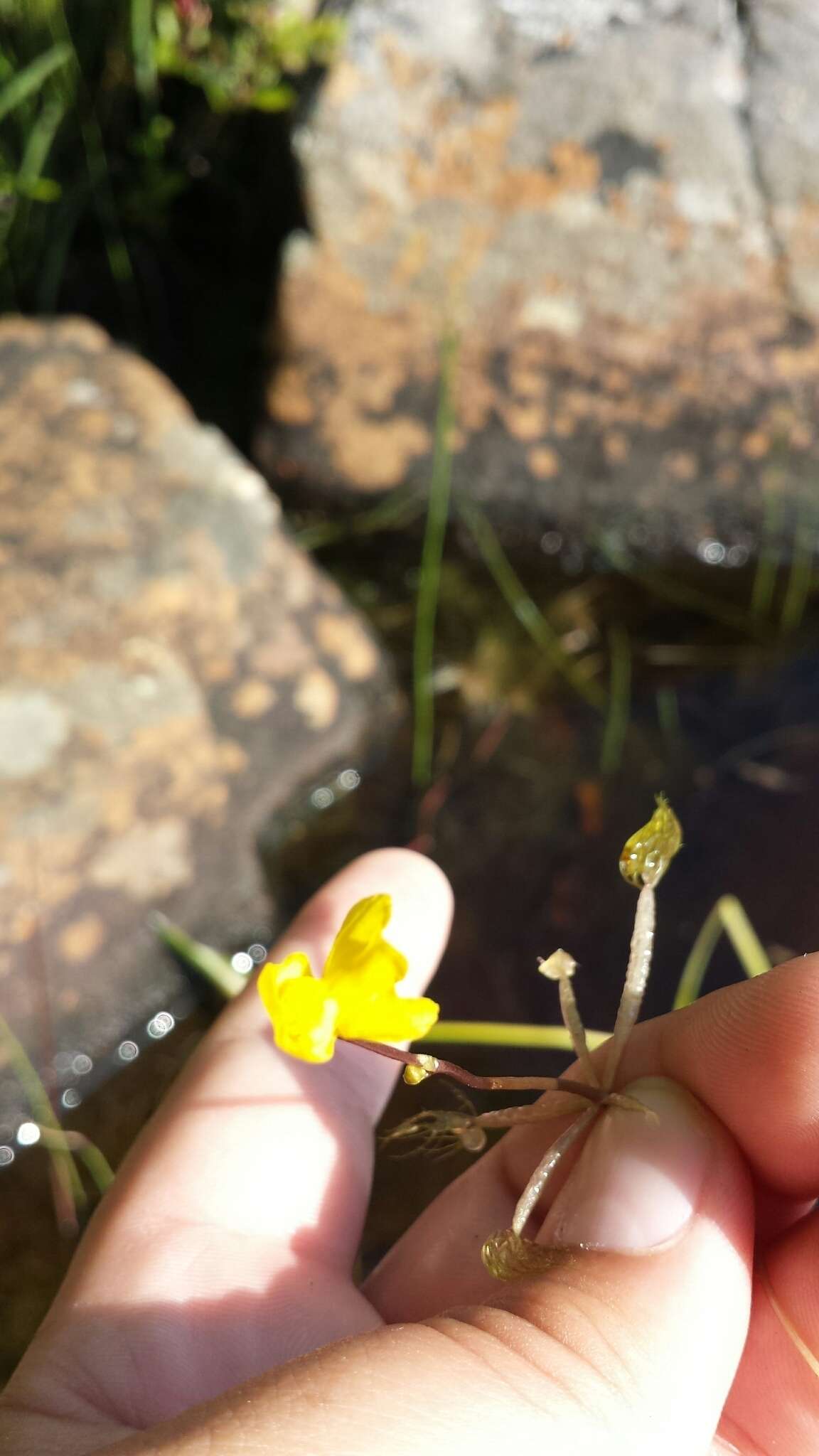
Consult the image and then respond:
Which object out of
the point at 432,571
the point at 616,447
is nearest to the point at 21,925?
the point at 432,571

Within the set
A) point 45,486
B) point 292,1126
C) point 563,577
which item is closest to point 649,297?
point 563,577

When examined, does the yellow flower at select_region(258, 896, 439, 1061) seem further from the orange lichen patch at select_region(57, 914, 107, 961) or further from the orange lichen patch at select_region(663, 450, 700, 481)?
the orange lichen patch at select_region(663, 450, 700, 481)

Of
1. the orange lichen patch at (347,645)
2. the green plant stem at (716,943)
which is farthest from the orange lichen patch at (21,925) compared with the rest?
the green plant stem at (716,943)

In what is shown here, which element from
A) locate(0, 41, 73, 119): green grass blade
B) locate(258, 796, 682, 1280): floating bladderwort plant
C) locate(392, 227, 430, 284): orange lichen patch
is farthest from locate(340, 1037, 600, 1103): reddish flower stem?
locate(0, 41, 73, 119): green grass blade

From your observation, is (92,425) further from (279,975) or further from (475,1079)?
(475,1079)

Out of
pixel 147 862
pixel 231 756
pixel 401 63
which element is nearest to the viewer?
pixel 147 862
